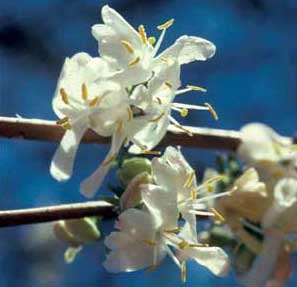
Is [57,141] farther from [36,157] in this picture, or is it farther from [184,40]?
[36,157]

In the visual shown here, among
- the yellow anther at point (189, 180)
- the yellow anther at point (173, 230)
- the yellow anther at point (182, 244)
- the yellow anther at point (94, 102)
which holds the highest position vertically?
the yellow anther at point (94, 102)

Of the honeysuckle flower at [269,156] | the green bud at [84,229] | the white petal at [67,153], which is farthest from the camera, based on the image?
the honeysuckle flower at [269,156]

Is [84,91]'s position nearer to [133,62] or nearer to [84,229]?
[133,62]

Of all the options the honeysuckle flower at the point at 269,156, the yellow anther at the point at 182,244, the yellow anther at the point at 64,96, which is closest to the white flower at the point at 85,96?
the yellow anther at the point at 64,96

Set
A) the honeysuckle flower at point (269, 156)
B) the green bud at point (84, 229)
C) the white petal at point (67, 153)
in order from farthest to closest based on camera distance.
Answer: the honeysuckle flower at point (269, 156)
the green bud at point (84, 229)
the white petal at point (67, 153)

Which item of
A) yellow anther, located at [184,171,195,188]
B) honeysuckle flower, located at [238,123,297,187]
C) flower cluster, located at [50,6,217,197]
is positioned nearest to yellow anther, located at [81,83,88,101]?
flower cluster, located at [50,6,217,197]

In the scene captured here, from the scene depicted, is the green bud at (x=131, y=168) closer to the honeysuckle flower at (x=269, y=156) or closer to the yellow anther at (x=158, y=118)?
the yellow anther at (x=158, y=118)

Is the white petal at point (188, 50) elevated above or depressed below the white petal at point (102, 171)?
above
